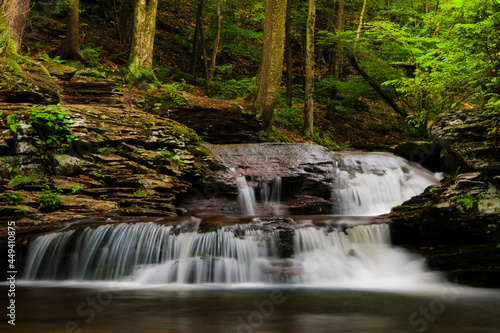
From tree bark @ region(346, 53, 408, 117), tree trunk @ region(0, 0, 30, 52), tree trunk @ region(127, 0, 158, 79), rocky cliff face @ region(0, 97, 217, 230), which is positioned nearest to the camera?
rocky cliff face @ region(0, 97, 217, 230)

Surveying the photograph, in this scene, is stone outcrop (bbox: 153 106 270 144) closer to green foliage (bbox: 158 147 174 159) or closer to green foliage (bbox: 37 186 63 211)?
green foliage (bbox: 158 147 174 159)

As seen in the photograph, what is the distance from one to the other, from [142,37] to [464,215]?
39.3ft

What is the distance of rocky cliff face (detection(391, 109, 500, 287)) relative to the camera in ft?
19.8

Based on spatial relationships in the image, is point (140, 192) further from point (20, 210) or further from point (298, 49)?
point (298, 49)

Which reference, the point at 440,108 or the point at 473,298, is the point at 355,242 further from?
the point at 440,108

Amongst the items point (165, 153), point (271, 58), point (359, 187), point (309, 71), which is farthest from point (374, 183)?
point (309, 71)

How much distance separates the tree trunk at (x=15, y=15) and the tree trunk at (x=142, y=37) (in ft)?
11.4

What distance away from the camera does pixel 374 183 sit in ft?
33.7

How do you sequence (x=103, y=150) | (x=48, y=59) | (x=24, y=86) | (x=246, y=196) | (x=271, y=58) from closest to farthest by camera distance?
(x=103, y=150) < (x=24, y=86) < (x=246, y=196) < (x=48, y=59) < (x=271, y=58)

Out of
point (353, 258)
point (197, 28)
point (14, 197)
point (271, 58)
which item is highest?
point (197, 28)

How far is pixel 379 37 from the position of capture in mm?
12961

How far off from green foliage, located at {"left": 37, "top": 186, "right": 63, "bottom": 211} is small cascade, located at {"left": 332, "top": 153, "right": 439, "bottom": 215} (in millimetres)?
6684

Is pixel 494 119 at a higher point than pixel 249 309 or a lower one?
higher

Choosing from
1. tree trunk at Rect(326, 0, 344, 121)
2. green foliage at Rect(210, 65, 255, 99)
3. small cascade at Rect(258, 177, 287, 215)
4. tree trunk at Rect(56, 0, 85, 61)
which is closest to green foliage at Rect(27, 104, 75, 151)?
small cascade at Rect(258, 177, 287, 215)
